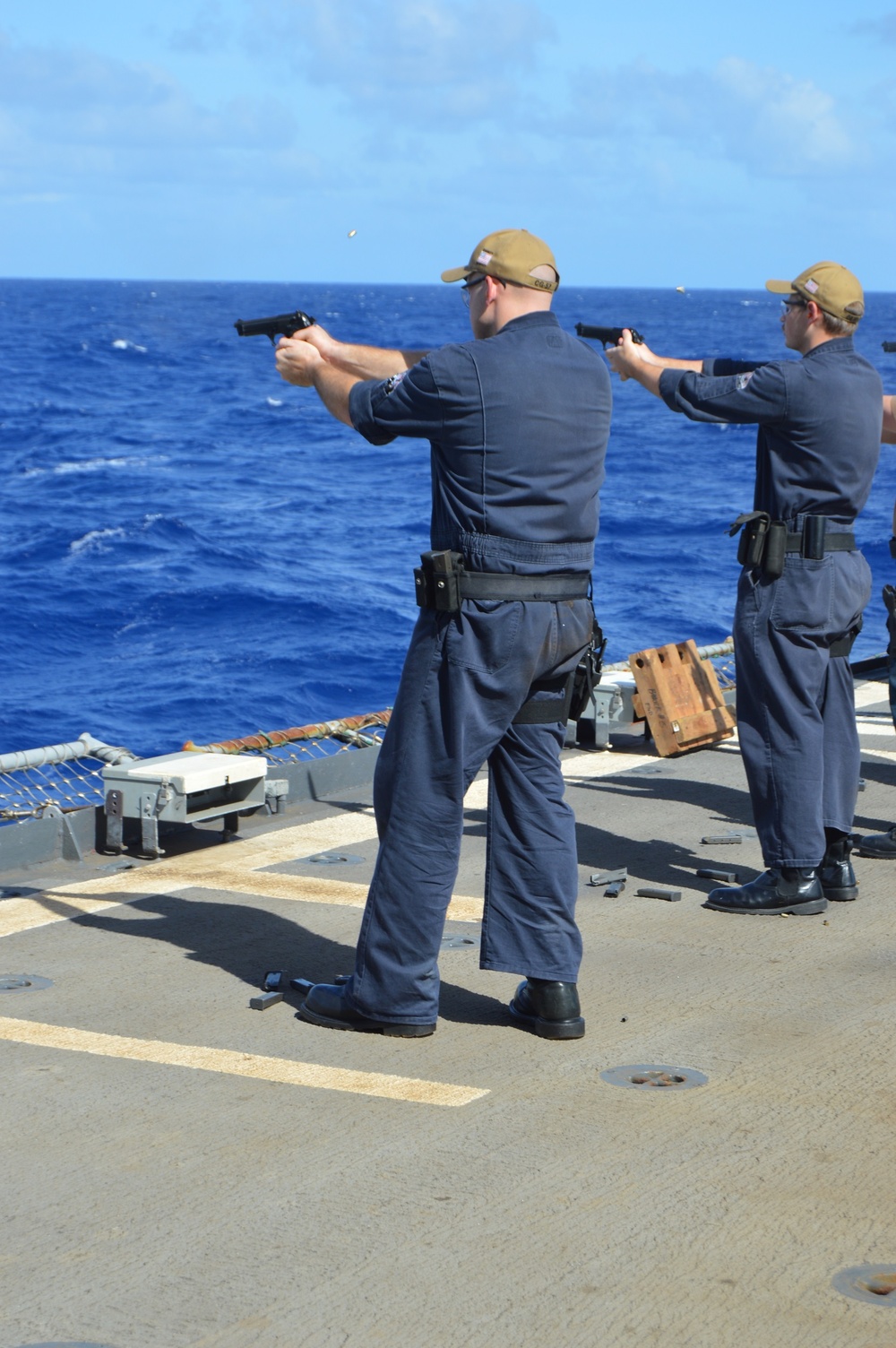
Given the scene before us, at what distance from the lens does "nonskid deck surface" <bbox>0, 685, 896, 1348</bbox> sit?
2926mm

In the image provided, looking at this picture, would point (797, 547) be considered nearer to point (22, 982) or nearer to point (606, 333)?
point (606, 333)

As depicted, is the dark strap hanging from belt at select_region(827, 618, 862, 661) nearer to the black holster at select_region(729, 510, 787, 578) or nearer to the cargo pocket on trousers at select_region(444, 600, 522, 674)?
the black holster at select_region(729, 510, 787, 578)

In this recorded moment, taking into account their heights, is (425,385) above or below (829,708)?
above

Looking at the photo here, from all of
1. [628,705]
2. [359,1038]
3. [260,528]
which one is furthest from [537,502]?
[260,528]

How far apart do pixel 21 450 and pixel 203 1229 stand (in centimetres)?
4345

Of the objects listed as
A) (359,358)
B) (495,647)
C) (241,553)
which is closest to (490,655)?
(495,647)

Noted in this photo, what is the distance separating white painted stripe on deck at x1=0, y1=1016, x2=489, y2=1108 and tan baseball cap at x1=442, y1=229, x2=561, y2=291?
194 cm

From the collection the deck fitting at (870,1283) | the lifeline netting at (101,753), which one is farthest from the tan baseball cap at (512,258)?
the lifeline netting at (101,753)

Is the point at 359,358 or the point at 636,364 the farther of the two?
the point at 636,364

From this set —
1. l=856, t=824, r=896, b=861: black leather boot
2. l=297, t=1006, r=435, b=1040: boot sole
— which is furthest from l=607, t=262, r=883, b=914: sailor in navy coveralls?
l=297, t=1006, r=435, b=1040: boot sole

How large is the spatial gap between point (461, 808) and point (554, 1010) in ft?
1.82

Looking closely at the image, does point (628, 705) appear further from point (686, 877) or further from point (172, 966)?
point (172, 966)

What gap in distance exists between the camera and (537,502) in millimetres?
4297

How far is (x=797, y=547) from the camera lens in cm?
567
